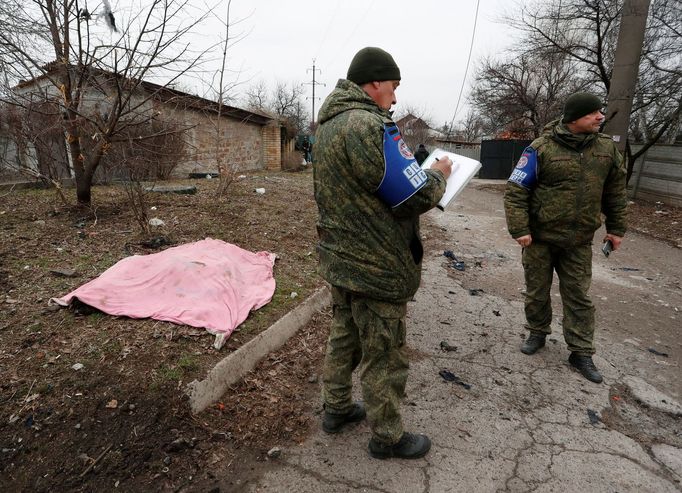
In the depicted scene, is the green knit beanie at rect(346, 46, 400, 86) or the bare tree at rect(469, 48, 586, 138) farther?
the bare tree at rect(469, 48, 586, 138)

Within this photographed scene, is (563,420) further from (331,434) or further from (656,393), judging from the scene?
(331,434)

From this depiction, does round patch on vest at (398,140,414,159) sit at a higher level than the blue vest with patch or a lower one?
higher

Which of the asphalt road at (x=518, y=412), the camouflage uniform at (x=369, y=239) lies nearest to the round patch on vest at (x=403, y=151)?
the camouflage uniform at (x=369, y=239)

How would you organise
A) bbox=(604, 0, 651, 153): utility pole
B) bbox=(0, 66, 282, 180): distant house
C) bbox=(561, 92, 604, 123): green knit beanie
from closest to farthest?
1. bbox=(561, 92, 604, 123): green knit beanie
2. bbox=(0, 66, 282, 180): distant house
3. bbox=(604, 0, 651, 153): utility pole

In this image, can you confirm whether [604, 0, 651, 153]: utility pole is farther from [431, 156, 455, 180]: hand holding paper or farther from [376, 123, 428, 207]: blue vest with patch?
[376, 123, 428, 207]: blue vest with patch

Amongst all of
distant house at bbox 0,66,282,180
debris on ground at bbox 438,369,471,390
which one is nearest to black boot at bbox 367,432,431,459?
debris on ground at bbox 438,369,471,390

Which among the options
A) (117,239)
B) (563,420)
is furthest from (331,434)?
(117,239)

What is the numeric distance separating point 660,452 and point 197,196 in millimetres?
7107

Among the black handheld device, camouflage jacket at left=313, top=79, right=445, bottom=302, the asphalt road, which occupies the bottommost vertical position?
the asphalt road

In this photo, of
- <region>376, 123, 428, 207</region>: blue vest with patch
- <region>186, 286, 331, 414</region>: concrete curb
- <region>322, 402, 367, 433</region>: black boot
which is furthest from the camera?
<region>186, 286, 331, 414</region>: concrete curb

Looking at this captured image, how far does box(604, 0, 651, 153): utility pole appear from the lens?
931cm

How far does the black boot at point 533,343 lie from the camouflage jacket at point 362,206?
1838 mm

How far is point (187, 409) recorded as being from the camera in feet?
7.61

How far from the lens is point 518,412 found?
2.55 metres
